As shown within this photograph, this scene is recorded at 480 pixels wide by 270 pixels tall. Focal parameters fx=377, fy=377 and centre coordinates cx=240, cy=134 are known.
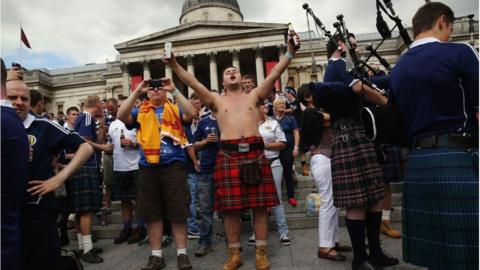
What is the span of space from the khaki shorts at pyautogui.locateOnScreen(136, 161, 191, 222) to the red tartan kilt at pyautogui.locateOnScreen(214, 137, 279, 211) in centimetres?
61

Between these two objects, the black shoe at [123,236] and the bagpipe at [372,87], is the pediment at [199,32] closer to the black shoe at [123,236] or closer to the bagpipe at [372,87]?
the black shoe at [123,236]

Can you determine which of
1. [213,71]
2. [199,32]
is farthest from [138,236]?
[199,32]

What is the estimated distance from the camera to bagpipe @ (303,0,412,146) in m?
2.80

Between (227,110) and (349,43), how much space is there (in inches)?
57.0

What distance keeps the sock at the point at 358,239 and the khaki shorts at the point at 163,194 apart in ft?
6.22

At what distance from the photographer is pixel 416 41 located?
2.70 metres

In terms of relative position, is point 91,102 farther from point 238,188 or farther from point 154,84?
point 238,188

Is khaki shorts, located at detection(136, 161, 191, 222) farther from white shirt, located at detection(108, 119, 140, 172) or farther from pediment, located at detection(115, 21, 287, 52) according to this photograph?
pediment, located at detection(115, 21, 287, 52)

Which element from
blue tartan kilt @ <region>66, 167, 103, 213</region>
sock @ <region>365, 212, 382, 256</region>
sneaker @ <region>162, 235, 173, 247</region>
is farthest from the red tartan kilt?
blue tartan kilt @ <region>66, 167, 103, 213</region>

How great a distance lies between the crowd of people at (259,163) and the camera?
2393mm

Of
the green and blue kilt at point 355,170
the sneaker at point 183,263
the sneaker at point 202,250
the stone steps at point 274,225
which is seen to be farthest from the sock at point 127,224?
the green and blue kilt at point 355,170

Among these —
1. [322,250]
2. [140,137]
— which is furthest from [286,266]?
[140,137]

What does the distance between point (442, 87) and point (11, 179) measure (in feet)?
8.84

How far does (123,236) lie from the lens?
6004 mm
